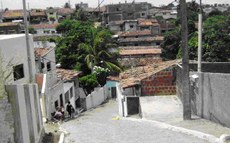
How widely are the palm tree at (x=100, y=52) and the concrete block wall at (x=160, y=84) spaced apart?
1594 centimetres

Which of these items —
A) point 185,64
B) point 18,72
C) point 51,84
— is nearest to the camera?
point 185,64

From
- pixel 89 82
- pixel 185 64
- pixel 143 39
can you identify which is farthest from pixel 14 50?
pixel 143 39

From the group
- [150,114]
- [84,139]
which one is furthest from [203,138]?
[150,114]

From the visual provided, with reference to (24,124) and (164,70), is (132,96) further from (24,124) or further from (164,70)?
(24,124)

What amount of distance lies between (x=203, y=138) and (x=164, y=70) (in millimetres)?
11201

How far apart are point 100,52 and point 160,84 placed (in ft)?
55.0

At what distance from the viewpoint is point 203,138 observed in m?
13.3

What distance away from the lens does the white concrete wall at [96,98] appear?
33375 mm

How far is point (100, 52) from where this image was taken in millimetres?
40000

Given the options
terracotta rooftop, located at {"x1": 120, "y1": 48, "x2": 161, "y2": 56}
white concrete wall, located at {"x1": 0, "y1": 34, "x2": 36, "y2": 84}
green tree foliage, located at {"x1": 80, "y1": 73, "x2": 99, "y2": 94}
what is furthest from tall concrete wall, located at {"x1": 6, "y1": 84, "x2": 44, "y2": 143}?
terracotta rooftop, located at {"x1": 120, "y1": 48, "x2": 161, "y2": 56}

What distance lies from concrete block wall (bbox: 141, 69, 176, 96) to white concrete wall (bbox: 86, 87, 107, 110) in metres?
9.74

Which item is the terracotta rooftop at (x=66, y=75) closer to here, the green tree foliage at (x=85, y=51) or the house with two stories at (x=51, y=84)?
the house with two stories at (x=51, y=84)

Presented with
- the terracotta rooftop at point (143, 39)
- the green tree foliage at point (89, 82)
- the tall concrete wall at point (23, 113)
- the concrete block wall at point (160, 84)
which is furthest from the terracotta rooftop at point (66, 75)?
the terracotta rooftop at point (143, 39)

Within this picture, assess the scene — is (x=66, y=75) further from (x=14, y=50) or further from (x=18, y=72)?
(x=14, y=50)
